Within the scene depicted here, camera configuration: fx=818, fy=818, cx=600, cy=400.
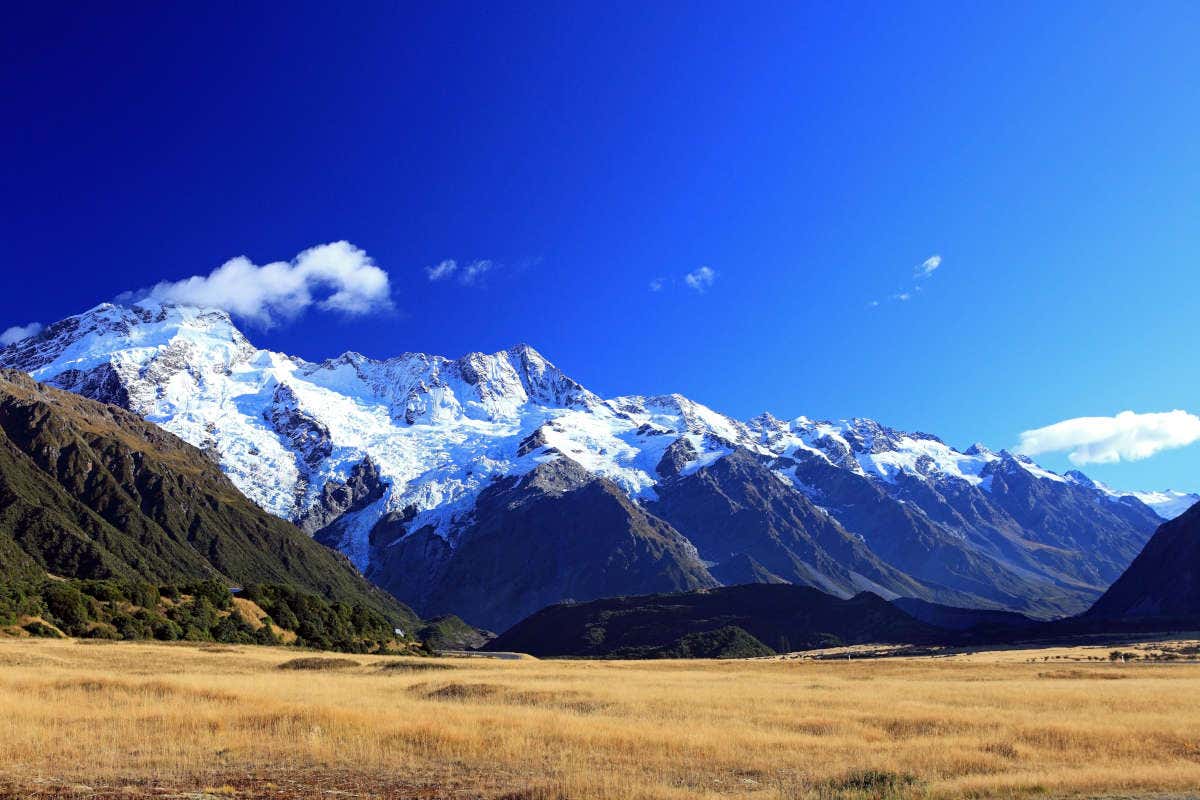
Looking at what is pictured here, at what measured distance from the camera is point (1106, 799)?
1727 cm

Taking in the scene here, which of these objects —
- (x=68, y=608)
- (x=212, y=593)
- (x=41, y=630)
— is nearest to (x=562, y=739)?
(x=41, y=630)

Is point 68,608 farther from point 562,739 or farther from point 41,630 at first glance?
point 562,739

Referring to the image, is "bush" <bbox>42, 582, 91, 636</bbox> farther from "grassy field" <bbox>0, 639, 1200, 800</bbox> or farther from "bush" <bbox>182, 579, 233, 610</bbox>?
"grassy field" <bbox>0, 639, 1200, 800</bbox>

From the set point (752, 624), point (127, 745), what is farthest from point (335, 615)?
point (752, 624)

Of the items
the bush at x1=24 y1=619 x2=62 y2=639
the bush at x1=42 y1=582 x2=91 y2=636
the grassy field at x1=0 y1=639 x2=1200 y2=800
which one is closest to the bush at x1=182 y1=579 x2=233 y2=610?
the bush at x1=42 y1=582 x2=91 y2=636

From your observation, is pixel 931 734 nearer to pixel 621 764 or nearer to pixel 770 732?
pixel 770 732

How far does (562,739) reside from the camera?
24000 millimetres

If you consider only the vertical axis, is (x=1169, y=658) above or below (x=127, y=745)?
below

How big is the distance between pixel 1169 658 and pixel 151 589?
9953cm

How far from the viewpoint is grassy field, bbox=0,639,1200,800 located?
18.2 m

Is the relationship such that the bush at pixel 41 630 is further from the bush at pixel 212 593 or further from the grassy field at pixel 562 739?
the grassy field at pixel 562 739

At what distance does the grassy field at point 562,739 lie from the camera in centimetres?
1820

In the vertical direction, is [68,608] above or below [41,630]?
above

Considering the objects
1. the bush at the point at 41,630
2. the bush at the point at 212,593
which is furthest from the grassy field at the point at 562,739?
the bush at the point at 212,593
